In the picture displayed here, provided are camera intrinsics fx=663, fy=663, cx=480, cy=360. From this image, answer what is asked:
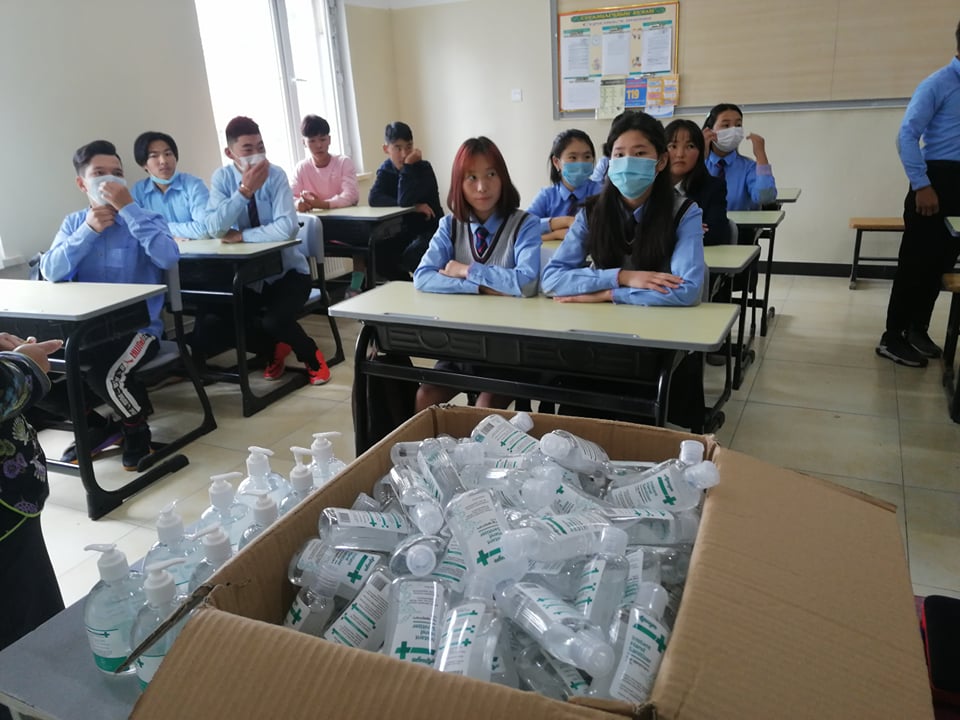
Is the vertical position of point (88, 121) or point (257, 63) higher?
point (257, 63)

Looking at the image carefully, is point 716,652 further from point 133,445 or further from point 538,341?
point 133,445

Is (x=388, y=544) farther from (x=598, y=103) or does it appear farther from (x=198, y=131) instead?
(x=598, y=103)

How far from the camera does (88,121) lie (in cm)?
364

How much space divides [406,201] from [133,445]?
2.76 meters

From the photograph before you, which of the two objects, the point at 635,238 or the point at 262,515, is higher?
the point at 635,238

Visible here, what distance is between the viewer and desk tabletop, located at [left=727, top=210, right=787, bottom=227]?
347 cm

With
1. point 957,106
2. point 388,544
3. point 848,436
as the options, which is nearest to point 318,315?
point 848,436

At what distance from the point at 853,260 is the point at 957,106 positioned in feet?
7.18

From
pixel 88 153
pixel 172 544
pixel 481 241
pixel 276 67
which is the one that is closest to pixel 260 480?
pixel 172 544

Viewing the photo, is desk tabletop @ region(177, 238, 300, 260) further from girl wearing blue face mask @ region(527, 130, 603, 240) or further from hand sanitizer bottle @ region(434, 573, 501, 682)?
hand sanitizer bottle @ region(434, 573, 501, 682)

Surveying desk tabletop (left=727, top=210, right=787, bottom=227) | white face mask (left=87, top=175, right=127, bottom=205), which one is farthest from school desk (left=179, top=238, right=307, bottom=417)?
desk tabletop (left=727, top=210, right=787, bottom=227)

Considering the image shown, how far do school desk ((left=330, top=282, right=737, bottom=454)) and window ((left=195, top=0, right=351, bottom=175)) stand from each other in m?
3.02

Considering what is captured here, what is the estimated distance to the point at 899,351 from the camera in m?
3.48

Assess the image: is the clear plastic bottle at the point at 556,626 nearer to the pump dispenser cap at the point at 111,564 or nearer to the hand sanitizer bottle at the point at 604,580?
the hand sanitizer bottle at the point at 604,580
